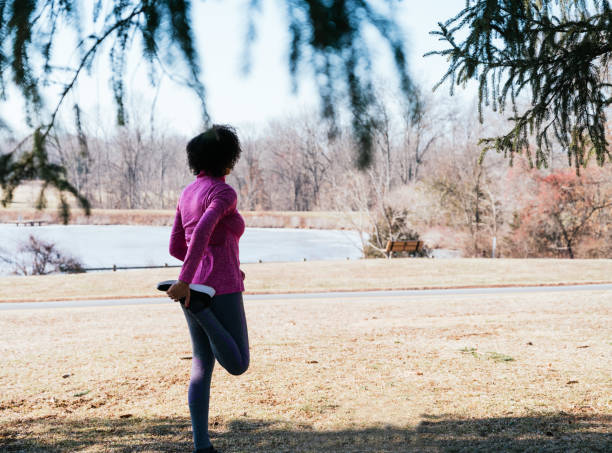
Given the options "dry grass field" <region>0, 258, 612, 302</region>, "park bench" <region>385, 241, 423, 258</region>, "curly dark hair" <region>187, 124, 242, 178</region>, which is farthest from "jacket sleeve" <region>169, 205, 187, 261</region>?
"park bench" <region>385, 241, 423, 258</region>

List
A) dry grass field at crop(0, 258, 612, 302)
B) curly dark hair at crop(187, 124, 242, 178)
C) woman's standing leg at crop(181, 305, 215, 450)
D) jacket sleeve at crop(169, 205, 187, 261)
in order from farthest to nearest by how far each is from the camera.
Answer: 1. dry grass field at crop(0, 258, 612, 302)
2. jacket sleeve at crop(169, 205, 187, 261)
3. woman's standing leg at crop(181, 305, 215, 450)
4. curly dark hair at crop(187, 124, 242, 178)

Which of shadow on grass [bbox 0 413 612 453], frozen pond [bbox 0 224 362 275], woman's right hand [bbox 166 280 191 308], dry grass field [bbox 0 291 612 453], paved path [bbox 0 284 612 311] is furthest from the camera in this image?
frozen pond [bbox 0 224 362 275]

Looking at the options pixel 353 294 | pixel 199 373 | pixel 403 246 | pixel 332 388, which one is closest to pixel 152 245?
pixel 403 246

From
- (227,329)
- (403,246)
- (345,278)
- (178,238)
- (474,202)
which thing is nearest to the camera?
(227,329)

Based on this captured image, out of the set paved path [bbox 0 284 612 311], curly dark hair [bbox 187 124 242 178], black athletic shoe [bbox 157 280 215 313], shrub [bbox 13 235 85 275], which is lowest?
paved path [bbox 0 284 612 311]

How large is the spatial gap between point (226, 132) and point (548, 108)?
5.68 metres

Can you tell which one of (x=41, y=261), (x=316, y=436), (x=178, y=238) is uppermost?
(x=178, y=238)

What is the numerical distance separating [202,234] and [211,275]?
243 mm

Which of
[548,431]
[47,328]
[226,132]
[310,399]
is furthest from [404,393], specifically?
[47,328]

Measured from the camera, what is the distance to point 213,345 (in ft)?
10.4

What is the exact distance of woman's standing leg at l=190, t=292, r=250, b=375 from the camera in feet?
10.3

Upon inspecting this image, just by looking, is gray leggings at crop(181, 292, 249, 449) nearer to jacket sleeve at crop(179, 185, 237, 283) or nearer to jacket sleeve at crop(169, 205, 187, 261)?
jacket sleeve at crop(179, 185, 237, 283)

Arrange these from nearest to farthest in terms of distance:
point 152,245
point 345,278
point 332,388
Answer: point 332,388 → point 345,278 → point 152,245

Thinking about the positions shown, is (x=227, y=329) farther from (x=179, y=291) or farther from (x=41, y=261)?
(x=41, y=261)
